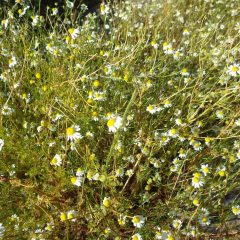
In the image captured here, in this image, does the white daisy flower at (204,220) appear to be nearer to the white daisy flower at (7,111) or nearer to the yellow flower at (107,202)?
the yellow flower at (107,202)

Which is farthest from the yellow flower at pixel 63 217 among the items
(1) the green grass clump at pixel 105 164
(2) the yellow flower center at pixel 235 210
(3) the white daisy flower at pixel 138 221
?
(2) the yellow flower center at pixel 235 210

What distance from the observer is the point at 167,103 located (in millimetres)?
1842

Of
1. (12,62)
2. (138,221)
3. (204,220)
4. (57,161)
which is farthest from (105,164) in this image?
(12,62)

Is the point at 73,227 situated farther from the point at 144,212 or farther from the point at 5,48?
the point at 5,48

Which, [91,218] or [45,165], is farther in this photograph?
[45,165]

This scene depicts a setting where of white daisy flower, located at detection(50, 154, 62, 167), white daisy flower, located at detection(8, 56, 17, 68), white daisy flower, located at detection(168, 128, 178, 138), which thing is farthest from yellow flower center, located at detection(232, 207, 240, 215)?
white daisy flower, located at detection(8, 56, 17, 68)

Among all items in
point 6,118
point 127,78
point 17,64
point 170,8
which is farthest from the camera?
point 170,8

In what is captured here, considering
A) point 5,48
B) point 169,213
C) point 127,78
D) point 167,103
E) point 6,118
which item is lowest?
point 169,213

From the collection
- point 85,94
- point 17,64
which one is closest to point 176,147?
point 85,94

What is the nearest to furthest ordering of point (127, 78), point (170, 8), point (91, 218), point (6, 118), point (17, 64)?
point (91, 218)
point (127, 78)
point (6, 118)
point (17, 64)
point (170, 8)

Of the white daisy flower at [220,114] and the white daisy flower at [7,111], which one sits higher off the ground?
the white daisy flower at [7,111]

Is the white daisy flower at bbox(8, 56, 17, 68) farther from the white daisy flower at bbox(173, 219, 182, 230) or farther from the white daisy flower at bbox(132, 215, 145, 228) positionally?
the white daisy flower at bbox(173, 219, 182, 230)

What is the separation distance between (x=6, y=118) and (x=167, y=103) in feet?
3.29

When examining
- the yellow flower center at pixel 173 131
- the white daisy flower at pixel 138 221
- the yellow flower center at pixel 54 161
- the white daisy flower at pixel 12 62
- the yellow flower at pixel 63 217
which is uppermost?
the white daisy flower at pixel 12 62
